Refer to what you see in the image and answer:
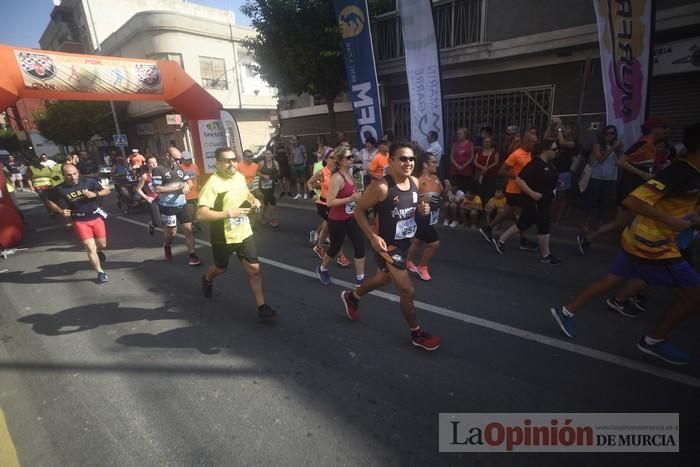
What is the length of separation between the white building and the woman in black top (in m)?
20.7

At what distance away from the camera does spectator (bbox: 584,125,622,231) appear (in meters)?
6.58

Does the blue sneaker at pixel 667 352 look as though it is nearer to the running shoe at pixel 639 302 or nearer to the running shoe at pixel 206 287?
the running shoe at pixel 639 302

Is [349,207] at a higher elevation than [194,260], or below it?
higher

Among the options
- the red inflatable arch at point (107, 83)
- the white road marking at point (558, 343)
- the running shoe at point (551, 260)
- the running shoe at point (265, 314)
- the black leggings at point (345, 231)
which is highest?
the red inflatable arch at point (107, 83)

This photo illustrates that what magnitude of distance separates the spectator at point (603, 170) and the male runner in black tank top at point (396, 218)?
501 centimetres

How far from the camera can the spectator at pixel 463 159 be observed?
828 centimetres

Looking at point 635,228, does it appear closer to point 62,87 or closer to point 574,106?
point 574,106

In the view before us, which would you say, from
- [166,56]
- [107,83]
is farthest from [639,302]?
[166,56]

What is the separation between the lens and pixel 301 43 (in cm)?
1201

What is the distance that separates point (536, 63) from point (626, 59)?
3.01 m

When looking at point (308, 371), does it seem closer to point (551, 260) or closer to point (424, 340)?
point (424, 340)

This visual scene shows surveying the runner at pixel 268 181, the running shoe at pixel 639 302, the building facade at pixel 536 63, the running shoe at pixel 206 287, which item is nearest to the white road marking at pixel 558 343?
the running shoe at pixel 639 302

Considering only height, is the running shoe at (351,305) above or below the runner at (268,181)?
below

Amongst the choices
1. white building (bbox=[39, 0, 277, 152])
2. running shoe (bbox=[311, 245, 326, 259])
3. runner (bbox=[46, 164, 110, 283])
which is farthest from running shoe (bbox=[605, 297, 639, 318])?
white building (bbox=[39, 0, 277, 152])
